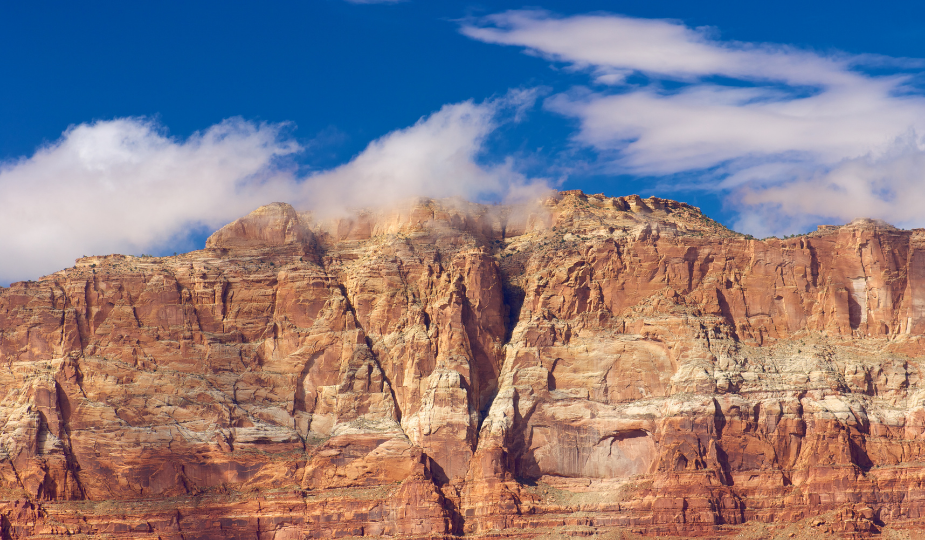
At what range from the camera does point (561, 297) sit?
466 feet

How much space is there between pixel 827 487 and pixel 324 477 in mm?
33802

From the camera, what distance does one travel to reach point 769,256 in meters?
143

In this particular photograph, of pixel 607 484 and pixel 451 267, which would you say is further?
pixel 451 267

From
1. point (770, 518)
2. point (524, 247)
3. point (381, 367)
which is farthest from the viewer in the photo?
point (524, 247)

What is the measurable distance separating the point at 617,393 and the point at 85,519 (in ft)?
122

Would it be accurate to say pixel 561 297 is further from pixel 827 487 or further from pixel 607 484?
pixel 827 487

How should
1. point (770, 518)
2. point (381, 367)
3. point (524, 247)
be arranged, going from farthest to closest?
point (524, 247) < point (381, 367) < point (770, 518)

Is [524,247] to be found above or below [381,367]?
above

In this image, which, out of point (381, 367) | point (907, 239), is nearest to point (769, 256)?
point (907, 239)

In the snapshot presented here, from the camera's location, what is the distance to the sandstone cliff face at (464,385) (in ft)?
432

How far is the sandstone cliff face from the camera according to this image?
13175 centimetres

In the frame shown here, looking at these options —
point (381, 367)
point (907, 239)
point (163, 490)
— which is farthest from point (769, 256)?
point (163, 490)

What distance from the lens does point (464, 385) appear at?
13662 cm

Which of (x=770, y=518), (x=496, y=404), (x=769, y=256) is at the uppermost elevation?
(x=769, y=256)
